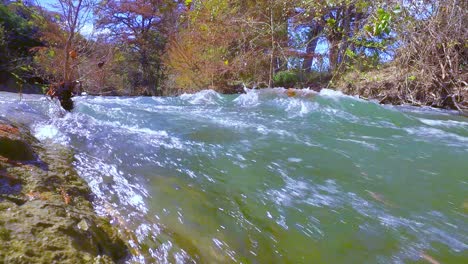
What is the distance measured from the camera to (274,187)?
2137 mm

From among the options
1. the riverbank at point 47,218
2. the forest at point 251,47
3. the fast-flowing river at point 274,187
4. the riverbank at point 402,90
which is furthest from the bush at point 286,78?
the riverbank at point 47,218

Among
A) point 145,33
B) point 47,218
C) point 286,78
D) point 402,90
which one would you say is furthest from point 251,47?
point 47,218

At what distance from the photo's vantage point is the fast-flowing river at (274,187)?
152 cm

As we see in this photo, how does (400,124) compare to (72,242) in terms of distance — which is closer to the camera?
(72,242)

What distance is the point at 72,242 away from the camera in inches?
46.6

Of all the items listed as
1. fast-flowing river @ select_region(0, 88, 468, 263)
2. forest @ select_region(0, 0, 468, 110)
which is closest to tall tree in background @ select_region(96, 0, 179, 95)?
forest @ select_region(0, 0, 468, 110)

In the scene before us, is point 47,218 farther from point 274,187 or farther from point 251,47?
point 251,47

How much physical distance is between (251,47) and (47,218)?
9.83 meters

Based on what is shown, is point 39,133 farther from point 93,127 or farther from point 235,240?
point 235,240

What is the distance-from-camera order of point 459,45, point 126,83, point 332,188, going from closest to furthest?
1. point 332,188
2. point 459,45
3. point 126,83

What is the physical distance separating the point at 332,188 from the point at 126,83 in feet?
54.7

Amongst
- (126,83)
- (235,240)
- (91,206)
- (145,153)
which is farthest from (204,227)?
(126,83)

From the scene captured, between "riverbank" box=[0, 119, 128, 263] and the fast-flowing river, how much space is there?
12cm

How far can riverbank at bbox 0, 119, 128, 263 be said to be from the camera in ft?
3.59
